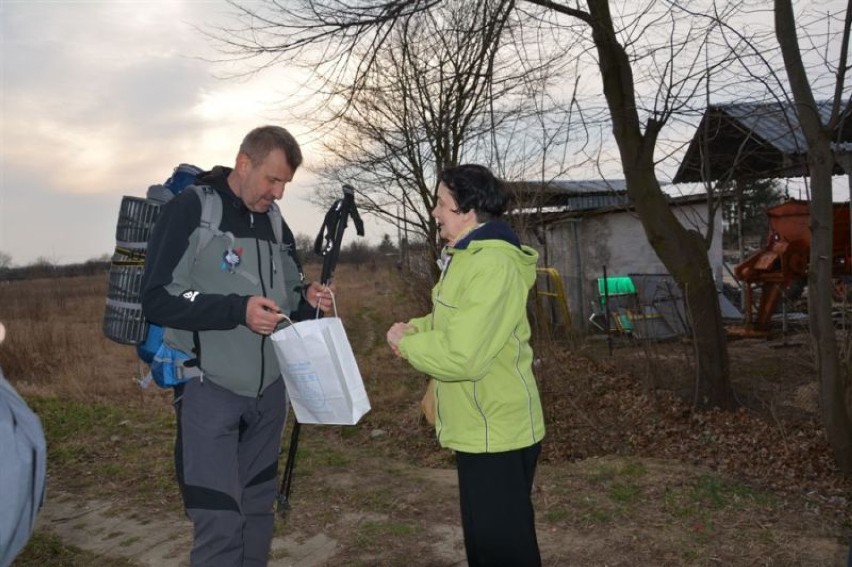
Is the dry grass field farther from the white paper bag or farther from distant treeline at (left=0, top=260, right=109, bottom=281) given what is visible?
distant treeline at (left=0, top=260, right=109, bottom=281)

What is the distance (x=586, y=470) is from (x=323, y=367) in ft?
10.6

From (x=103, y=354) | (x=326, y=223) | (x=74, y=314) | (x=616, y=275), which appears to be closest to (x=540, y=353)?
(x=326, y=223)

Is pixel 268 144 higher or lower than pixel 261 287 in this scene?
higher

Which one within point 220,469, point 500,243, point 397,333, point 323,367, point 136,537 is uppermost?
point 500,243

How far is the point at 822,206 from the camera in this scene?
17.4 feet

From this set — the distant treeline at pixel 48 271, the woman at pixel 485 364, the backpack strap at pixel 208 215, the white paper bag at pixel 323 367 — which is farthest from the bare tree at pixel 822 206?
the distant treeline at pixel 48 271

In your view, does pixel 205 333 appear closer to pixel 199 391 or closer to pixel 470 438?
pixel 199 391

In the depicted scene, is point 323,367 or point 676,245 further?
point 676,245

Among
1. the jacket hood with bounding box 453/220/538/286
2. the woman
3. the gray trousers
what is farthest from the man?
the jacket hood with bounding box 453/220/538/286

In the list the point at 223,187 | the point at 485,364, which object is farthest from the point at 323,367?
the point at 223,187

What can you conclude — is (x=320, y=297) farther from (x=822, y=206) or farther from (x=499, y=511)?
(x=822, y=206)

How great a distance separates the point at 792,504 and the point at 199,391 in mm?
3914

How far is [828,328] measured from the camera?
5.39 m

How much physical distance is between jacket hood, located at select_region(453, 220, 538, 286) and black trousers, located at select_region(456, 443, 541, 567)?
0.66m
